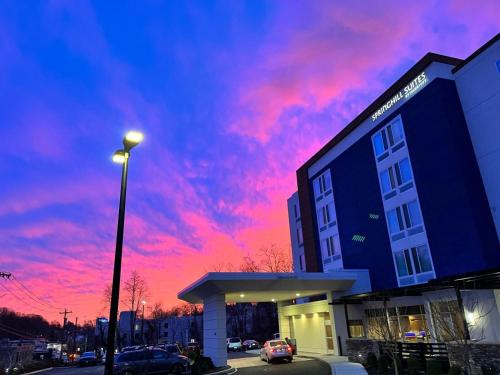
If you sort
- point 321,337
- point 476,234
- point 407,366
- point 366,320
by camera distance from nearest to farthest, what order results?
point 407,366, point 476,234, point 366,320, point 321,337

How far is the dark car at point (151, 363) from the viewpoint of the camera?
22.0 m

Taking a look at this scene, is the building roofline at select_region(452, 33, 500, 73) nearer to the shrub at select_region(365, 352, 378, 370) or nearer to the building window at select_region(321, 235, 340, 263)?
the building window at select_region(321, 235, 340, 263)

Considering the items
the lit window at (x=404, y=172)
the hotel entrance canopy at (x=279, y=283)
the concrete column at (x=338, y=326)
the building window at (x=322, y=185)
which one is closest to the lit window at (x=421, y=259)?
the lit window at (x=404, y=172)

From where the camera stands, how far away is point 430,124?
92.7ft

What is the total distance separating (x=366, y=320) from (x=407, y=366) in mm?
12875

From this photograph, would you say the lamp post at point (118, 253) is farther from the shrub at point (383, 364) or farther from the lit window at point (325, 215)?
the lit window at point (325, 215)

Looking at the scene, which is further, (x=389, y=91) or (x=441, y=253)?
(x=389, y=91)

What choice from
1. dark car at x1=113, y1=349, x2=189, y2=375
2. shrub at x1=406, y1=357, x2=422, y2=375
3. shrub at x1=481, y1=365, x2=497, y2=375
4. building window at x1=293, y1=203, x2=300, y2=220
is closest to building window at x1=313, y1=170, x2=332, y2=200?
building window at x1=293, y1=203, x2=300, y2=220

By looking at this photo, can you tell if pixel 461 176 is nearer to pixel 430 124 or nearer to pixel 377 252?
pixel 430 124

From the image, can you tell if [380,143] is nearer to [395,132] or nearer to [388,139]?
[388,139]

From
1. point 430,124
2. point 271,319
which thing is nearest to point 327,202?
point 430,124

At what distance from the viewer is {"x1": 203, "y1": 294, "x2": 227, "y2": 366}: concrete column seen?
2872cm

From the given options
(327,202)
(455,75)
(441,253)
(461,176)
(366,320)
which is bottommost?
(366,320)

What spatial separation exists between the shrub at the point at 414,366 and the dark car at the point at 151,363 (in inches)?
493
